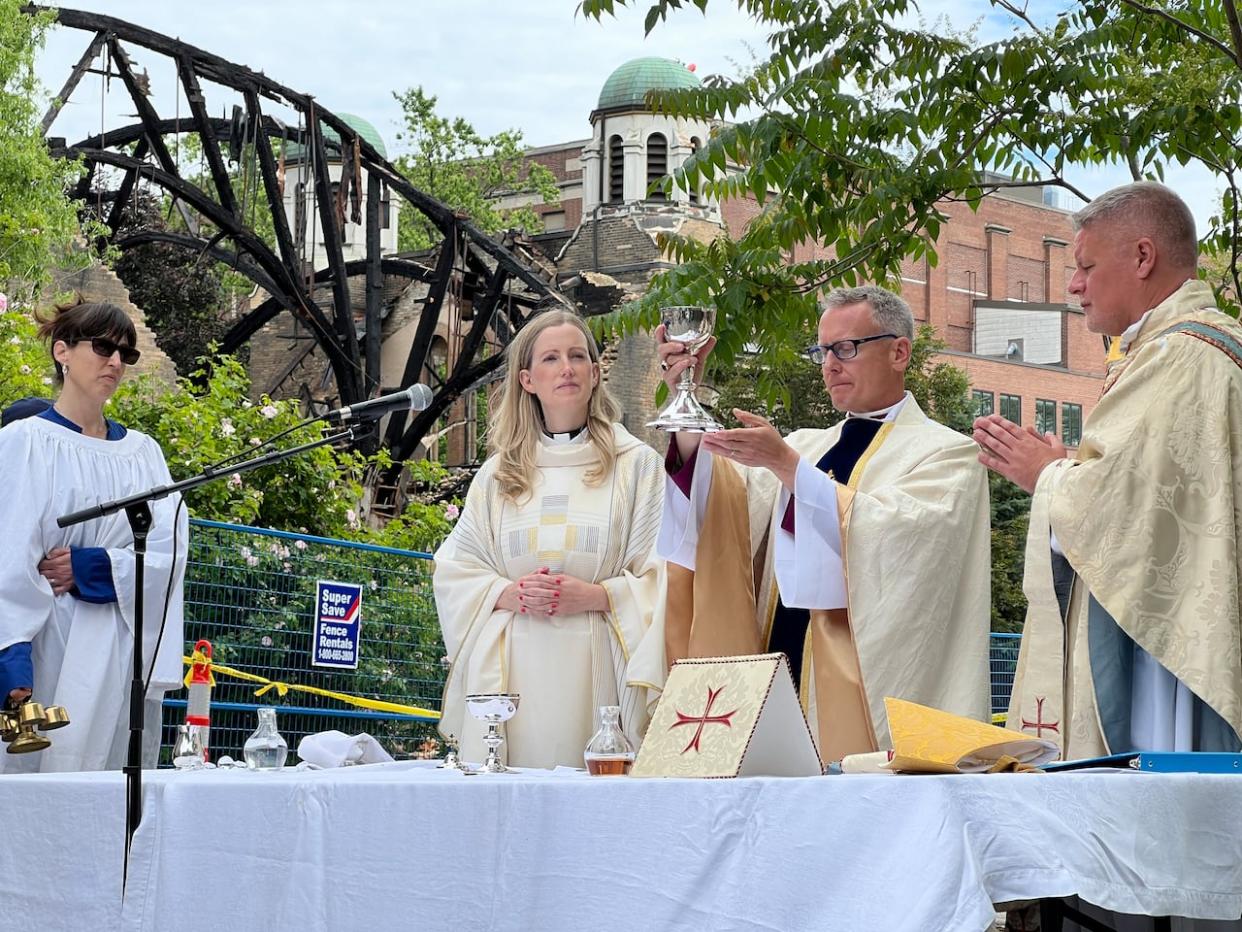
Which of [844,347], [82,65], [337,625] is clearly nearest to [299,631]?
[337,625]

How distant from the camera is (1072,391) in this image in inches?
2452

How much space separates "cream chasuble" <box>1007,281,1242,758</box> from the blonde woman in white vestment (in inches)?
45.8

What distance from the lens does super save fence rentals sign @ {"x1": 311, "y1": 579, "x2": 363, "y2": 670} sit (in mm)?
8852

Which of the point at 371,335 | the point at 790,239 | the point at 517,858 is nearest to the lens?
the point at 517,858

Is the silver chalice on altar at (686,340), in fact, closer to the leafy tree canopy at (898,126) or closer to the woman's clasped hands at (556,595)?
the woman's clasped hands at (556,595)

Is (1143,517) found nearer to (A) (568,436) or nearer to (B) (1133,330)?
(B) (1133,330)

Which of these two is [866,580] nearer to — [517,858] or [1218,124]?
[517,858]

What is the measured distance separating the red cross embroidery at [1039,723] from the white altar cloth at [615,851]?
1236 millimetres

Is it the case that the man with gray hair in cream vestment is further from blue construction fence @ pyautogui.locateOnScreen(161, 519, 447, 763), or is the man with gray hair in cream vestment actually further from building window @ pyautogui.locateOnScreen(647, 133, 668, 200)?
building window @ pyautogui.locateOnScreen(647, 133, 668, 200)

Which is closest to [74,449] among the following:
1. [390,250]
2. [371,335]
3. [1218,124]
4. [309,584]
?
[309,584]

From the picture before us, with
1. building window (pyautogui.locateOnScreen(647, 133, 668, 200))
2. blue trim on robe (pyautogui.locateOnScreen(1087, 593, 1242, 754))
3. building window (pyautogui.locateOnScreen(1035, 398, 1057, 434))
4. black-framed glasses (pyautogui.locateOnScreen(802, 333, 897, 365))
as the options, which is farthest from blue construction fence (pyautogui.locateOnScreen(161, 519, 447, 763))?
building window (pyautogui.locateOnScreen(1035, 398, 1057, 434))

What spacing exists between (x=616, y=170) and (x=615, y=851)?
156 ft

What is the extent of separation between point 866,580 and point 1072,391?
198 ft

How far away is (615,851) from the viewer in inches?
105
